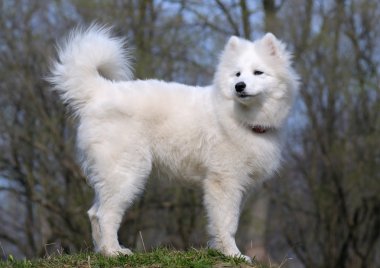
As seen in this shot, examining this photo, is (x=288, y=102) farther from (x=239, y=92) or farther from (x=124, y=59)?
(x=124, y=59)

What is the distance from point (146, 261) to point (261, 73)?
7.66 feet

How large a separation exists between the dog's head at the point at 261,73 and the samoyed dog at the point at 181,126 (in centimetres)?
1

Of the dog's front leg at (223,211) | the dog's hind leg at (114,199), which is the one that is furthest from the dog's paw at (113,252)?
the dog's front leg at (223,211)

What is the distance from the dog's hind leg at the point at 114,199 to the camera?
21.9ft

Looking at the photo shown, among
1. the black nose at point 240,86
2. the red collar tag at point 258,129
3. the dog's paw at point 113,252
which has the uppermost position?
the black nose at point 240,86

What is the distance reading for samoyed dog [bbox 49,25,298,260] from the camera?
6.84 meters

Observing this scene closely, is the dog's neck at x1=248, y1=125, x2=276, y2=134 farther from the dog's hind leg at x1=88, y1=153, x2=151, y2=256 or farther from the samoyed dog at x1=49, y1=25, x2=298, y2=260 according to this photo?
the dog's hind leg at x1=88, y1=153, x2=151, y2=256

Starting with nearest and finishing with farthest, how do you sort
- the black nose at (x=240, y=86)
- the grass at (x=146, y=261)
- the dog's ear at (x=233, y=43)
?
the grass at (x=146, y=261)
the black nose at (x=240, y=86)
the dog's ear at (x=233, y=43)

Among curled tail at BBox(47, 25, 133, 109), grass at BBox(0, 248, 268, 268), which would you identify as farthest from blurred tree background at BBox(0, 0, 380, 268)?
grass at BBox(0, 248, 268, 268)

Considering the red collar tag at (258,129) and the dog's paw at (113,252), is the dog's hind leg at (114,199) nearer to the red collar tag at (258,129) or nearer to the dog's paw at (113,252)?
the dog's paw at (113,252)

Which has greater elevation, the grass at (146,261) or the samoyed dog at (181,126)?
the samoyed dog at (181,126)

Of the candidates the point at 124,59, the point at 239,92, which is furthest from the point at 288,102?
the point at 124,59

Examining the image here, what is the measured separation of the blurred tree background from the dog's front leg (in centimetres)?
1100

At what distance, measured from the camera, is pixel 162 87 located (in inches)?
285
